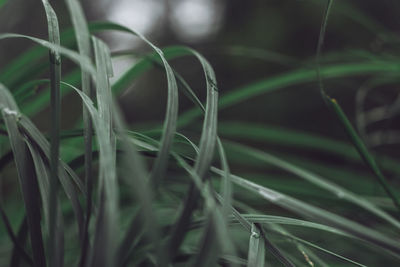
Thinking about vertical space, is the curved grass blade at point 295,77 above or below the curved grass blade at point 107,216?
above

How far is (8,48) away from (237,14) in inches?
48.6

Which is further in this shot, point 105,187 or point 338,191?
point 338,191

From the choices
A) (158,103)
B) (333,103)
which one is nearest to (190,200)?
(333,103)

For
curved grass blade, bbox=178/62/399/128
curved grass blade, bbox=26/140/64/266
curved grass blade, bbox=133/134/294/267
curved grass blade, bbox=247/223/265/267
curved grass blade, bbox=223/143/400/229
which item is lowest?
curved grass blade, bbox=26/140/64/266

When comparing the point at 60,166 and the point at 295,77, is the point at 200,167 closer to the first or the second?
the point at 60,166

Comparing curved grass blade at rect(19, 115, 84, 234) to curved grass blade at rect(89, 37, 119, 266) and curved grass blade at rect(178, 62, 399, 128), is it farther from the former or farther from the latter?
curved grass blade at rect(178, 62, 399, 128)

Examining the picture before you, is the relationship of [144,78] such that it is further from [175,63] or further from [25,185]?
[25,185]

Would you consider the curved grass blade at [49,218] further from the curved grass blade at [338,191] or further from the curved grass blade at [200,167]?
the curved grass blade at [338,191]

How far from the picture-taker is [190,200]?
17cm

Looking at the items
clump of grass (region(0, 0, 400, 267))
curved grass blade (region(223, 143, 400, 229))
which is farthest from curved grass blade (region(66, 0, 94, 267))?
curved grass blade (region(223, 143, 400, 229))

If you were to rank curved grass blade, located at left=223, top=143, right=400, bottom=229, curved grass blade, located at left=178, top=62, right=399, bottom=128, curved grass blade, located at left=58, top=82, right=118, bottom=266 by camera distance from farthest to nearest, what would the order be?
curved grass blade, located at left=178, top=62, right=399, bottom=128, curved grass blade, located at left=223, top=143, right=400, bottom=229, curved grass blade, located at left=58, top=82, right=118, bottom=266

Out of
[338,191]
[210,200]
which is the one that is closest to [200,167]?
[210,200]

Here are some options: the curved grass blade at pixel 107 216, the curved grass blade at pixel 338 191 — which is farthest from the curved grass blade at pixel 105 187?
the curved grass blade at pixel 338 191

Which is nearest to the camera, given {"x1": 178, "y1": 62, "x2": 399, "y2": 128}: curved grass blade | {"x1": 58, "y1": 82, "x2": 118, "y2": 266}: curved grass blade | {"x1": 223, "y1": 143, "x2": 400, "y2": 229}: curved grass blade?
{"x1": 58, "y1": 82, "x2": 118, "y2": 266}: curved grass blade
